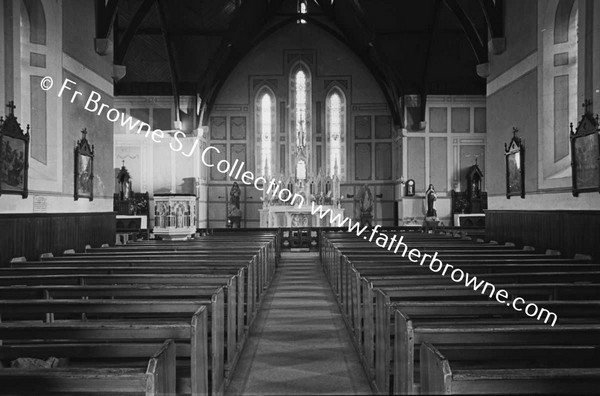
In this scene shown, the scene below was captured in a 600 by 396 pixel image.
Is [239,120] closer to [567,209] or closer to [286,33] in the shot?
[286,33]

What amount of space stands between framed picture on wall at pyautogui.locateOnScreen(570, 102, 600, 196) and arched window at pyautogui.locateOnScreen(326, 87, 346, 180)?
14.9 m

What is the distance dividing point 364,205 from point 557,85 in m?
12.7

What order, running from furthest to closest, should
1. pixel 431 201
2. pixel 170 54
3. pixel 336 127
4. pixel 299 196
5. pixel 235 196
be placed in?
1. pixel 336 127
2. pixel 235 196
3. pixel 431 201
4. pixel 299 196
5. pixel 170 54

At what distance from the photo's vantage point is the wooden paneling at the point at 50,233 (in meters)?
7.66

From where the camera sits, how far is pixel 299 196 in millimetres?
19688

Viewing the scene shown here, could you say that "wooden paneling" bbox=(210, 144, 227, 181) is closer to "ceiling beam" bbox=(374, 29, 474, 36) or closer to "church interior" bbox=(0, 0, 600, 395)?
"church interior" bbox=(0, 0, 600, 395)

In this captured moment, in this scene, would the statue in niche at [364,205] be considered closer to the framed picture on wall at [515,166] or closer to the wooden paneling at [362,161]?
the wooden paneling at [362,161]

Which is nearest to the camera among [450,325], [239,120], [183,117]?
[450,325]

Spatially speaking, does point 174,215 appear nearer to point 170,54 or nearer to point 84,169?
point 84,169

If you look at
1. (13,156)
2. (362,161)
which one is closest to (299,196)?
(362,161)

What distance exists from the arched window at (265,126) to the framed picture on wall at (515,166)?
13.2 m

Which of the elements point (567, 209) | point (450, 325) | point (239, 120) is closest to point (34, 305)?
point (450, 325)

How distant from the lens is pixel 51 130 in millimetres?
9445

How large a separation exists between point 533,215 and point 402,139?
459 inches
